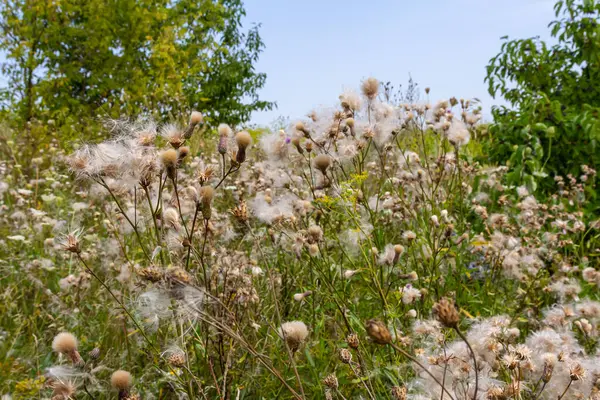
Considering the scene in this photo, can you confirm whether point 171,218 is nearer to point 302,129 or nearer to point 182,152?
point 182,152

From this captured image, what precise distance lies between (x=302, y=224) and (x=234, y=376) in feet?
3.49

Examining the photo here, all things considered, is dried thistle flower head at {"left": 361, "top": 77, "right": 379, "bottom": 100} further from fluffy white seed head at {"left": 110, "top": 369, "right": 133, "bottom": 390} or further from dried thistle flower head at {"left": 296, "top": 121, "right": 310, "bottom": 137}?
fluffy white seed head at {"left": 110, "top": 369, "right": 133, "bottom": 390}

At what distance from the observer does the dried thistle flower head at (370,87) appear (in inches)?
105

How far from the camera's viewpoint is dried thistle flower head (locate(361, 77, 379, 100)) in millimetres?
2656

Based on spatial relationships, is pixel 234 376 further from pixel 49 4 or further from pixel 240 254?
pixel 49 4

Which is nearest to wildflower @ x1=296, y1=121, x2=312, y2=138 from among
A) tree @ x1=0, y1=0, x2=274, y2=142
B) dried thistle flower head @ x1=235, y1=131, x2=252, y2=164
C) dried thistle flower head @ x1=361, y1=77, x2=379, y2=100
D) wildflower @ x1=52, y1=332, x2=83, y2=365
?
dried thistle flower head @ x1=361, y1=77, x2=379, y2=100

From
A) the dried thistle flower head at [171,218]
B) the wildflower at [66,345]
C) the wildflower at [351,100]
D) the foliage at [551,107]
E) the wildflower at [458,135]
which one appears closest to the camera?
the wildflower at [66,345]

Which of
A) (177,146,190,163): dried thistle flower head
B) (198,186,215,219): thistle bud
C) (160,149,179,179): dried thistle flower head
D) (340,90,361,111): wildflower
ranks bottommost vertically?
(198,186,215,219): thistle bud

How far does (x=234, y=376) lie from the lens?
2.30 m

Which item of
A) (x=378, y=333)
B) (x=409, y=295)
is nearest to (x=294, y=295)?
(x=409, y=295)

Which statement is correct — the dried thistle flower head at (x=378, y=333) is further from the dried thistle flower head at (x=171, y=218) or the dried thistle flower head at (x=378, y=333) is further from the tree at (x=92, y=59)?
the tree at (x=92, y=59)

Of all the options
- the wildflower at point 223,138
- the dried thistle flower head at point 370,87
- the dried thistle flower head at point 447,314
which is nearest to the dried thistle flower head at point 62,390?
the wildflower at point 223,138

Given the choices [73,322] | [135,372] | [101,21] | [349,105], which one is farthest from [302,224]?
[101,21]

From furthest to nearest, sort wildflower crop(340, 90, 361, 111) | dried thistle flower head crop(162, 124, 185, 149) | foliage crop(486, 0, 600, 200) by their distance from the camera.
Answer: foliage crop(486, 0, 600, 200)
wildflower crop(340, 90, 361, 111)
dried thistle flower head crop(162, 124, 185, 149)
